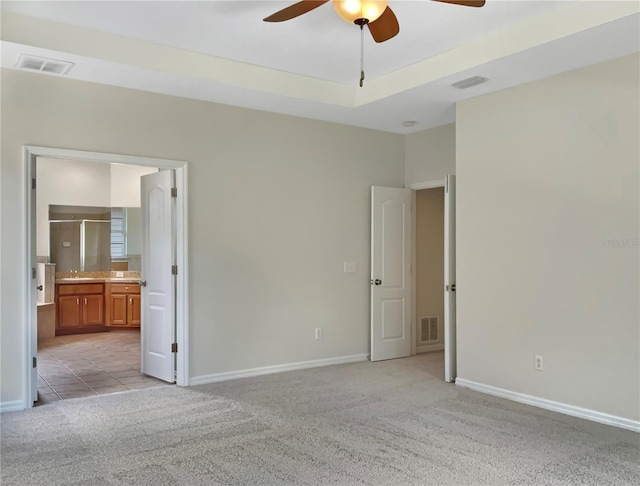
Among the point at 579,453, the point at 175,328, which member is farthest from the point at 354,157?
the point at 579,453

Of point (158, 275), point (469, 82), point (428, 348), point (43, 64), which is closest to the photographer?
point (43, 64)

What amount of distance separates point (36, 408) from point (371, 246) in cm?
380

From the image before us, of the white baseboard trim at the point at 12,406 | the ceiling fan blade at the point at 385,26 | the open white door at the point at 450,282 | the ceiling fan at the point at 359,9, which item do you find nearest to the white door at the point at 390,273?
the open white door at the point at 450,282

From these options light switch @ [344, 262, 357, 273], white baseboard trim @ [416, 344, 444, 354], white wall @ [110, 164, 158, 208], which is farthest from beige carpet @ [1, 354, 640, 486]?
white wall @ [110, 164, 158, 208]

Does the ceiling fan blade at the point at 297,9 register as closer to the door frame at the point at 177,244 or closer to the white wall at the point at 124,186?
the door frame at the point at 177,244

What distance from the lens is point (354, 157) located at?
249 inches

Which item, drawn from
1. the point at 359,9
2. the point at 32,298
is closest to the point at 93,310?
the point at 32,298

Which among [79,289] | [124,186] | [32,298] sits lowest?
[79,289]

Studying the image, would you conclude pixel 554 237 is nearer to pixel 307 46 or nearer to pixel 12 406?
pixel 307 46

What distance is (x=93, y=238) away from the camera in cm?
902

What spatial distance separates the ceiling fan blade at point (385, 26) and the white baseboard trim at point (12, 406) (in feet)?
13.0

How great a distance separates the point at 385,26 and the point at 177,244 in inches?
115

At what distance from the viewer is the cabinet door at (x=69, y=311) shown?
8211mm

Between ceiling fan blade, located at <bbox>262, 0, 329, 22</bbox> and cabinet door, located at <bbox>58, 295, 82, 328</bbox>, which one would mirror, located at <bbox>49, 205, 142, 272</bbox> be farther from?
ceiling fan blade, located at <bbox>262, 0, 329, 22</bbox>
